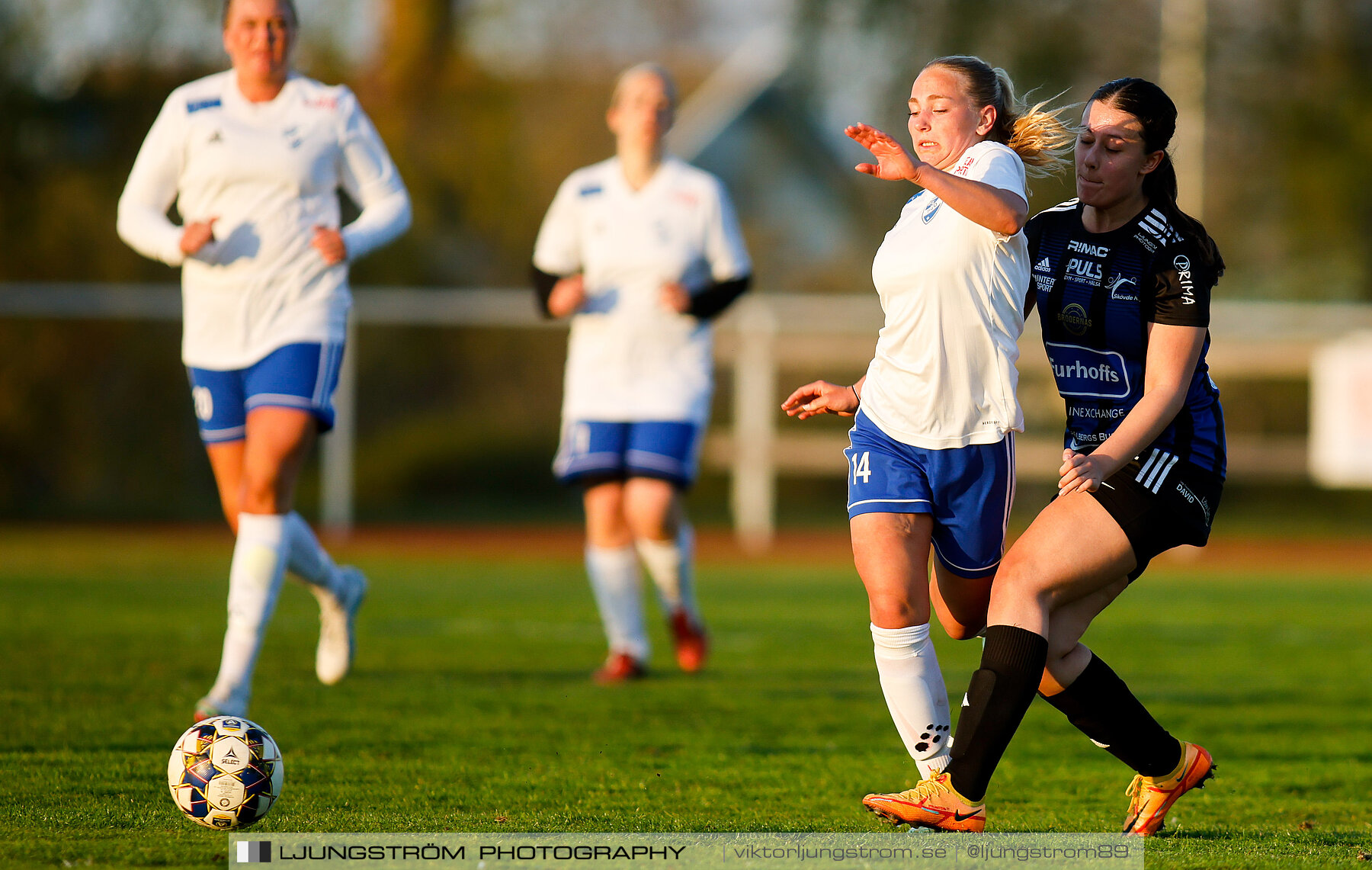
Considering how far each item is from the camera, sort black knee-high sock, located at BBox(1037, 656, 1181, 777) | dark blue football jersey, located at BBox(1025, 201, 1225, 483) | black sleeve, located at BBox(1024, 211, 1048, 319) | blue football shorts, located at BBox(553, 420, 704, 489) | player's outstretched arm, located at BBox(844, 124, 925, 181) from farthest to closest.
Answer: blue football shorts, located at BBox(553, 420, 704, 489)
black sleeve, located at BBox(1024, 211, 1048, 319)
black knee-high sock, located at BBox(1037, 656, 1181, 777)
dark blue football jersey, located at BBox(1025, 201, 1225, 483)
player's outstretched arm, located at BBox(844, 124, 925, 181)

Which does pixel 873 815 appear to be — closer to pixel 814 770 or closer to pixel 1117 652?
pixel 814 770

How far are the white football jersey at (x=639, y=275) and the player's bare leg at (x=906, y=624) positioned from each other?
3.09 m

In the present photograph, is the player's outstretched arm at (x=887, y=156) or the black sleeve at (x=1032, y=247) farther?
the black sleeve at (x=1032, y=247)

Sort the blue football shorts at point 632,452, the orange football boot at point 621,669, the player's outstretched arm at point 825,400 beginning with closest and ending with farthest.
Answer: the player's outstretched arm at point 825,400, the orange football boot at point 621,669, the blue football shorts at point 632,452

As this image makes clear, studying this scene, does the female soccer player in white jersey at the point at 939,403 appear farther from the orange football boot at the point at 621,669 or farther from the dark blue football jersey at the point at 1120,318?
the orange football boot at the point at 621,669

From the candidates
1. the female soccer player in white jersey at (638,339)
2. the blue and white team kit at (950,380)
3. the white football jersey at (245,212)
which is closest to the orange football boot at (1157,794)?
the blue and white team kit at (950,380)

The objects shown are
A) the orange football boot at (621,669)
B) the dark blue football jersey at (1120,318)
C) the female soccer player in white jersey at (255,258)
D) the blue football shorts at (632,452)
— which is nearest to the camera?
the dark blue football jersey at (1120,318)

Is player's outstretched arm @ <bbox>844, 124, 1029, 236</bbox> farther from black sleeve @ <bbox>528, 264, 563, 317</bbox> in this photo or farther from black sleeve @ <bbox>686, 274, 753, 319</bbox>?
Result: black sleeve @ <bbox>528, 264, 563, 317</bbox>

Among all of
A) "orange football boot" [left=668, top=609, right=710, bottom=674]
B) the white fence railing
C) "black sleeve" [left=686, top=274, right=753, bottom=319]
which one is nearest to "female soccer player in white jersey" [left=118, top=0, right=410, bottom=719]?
"black sleeve" [left=686, top=274, right=753, bottom=319]

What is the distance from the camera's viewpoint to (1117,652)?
318 inches

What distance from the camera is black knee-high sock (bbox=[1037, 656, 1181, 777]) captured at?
382 cm

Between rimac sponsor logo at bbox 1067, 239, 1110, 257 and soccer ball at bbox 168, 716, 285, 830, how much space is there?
2.29 meters

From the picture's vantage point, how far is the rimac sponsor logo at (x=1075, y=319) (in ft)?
12.5

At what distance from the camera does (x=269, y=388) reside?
5230 millimetres
